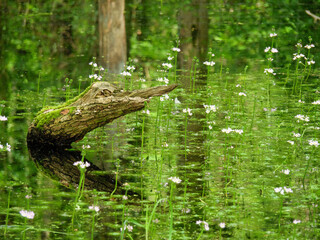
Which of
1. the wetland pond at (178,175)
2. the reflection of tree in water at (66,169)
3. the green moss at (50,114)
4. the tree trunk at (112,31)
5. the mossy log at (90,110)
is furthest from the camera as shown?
the tree trunk at (112,31)

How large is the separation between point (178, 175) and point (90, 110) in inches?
55.9

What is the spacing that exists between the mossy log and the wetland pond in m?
0.26

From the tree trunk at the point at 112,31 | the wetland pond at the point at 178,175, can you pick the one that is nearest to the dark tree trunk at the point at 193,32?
the tree trunk at the point at 112,31

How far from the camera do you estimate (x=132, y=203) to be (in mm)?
6676

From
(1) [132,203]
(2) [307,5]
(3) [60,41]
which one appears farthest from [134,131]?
(2) [307,5]

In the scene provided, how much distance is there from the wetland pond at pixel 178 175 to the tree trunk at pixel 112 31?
3490 millimetres

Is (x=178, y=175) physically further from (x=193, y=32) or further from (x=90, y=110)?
(x=193, y=32)

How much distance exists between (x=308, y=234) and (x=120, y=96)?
3138 mm

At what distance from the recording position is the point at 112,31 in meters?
14.6

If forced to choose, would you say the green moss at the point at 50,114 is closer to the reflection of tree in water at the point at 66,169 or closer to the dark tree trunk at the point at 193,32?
the reflection of tree in water at the point at 66,169

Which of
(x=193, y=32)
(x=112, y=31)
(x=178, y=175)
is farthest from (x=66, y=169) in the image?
(x=193, y=32)

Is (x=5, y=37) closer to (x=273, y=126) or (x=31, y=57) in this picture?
(x=31, y=57)

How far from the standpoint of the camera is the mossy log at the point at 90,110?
309 inches

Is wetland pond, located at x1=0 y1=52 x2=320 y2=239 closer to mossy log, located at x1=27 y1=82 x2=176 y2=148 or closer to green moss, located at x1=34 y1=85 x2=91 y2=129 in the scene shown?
mossy log, located at x1=27 y1=82 x2=176 y2=148
